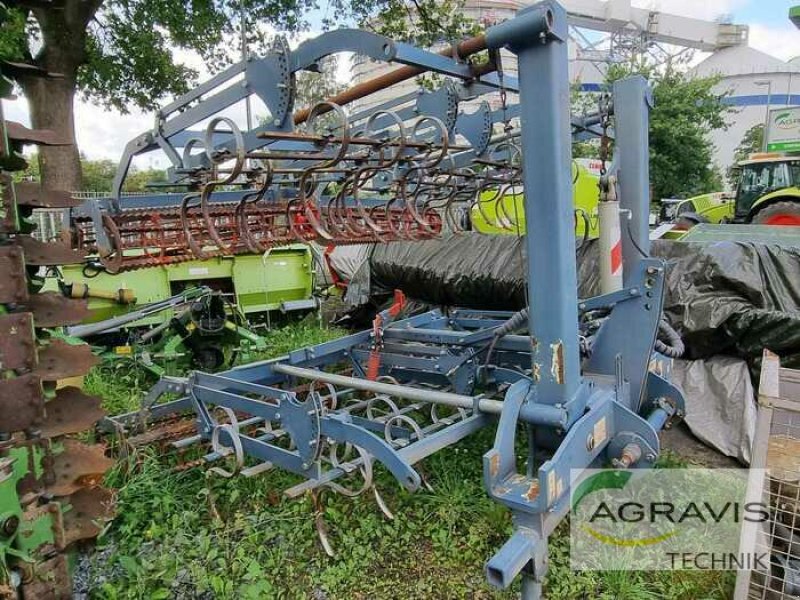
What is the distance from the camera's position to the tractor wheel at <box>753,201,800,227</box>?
928cm

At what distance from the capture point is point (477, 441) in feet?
12.8

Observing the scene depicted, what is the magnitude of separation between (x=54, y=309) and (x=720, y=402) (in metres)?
4.14

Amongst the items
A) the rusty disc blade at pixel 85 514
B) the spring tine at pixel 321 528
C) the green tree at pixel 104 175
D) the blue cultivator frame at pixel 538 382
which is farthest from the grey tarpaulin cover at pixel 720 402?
the green tree at pixel 104 175

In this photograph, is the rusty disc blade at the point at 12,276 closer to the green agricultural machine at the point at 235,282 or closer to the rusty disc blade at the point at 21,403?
the rusty disc blade at the point at 21,403

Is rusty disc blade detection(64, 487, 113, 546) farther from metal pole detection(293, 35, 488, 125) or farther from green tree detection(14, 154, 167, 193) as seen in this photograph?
green tree detection(14, 154, 167, 193)

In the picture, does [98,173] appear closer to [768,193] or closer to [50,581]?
[768,193]

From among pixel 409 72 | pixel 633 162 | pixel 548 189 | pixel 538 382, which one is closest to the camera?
pixel 548 189

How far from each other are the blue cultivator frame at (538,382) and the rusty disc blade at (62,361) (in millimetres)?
972

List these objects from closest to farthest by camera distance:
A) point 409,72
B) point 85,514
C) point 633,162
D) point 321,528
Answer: point 85,514
point 409,72
point 321,528
point 633,162

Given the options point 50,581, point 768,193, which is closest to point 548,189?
point 50,581

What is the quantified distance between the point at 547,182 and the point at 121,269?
2.13 meters

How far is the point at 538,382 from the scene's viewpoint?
93.5 inches

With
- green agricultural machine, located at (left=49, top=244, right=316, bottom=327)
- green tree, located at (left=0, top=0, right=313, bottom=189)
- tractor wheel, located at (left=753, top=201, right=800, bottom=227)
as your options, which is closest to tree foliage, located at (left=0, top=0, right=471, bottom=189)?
green tree, located at (left=0, top=0, right=313, bottom=189)

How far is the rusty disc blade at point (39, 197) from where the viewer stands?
1880 millimetres
